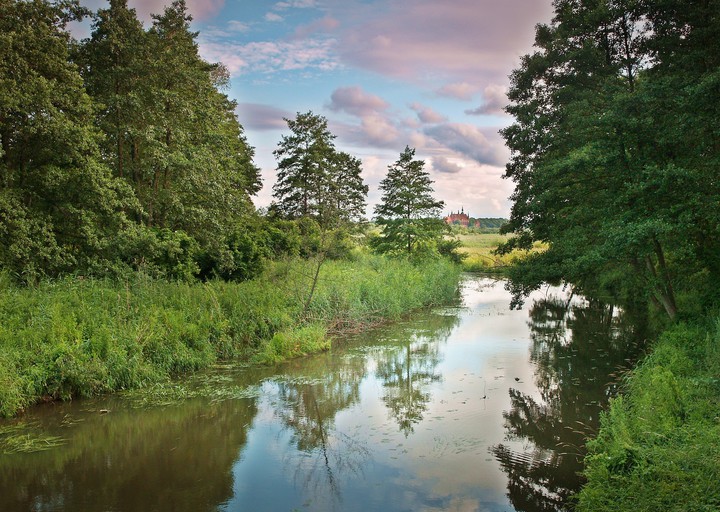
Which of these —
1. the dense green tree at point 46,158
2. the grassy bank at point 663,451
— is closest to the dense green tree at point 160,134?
the dense green tree at point 46,158

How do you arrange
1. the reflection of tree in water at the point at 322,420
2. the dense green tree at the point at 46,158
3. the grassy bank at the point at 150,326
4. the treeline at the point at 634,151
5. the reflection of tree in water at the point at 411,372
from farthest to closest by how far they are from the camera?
the dense green tree at the point at 46,158 → the treeline at the point at 634,151 → the reflection of tree in water at the point at 411,372 → the grassy bank at the point at 150,326 → the reflection of tree in water at the point at 322,420

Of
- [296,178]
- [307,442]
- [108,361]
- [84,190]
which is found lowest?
[307,442]

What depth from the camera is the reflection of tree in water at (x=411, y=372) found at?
9930 millimetres

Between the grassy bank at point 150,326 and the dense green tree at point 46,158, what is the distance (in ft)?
3.67

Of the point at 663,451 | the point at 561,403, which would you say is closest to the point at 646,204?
the point at 561,403

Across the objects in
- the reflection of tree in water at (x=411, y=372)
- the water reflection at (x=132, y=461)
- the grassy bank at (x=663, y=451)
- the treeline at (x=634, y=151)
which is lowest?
the water reflection at (x=132, y=461)

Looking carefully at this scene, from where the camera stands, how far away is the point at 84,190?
13914 millimetres

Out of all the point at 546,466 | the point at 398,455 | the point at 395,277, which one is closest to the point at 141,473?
the point at 398,455

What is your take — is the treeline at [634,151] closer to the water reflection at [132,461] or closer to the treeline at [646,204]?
the treeline at [646,204]

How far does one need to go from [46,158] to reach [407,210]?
68.9 feet

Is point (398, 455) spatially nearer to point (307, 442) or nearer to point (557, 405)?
point (307, 442)

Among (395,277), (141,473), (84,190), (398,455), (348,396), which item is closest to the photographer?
(141,473)

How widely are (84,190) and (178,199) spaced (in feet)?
12.2

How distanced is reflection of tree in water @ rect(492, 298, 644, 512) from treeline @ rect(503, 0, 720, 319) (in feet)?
6.37
